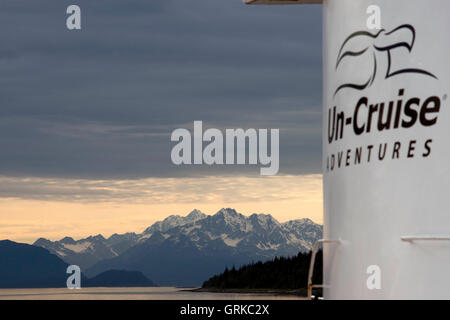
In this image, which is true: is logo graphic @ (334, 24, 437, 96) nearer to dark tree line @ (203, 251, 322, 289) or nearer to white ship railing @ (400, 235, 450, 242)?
white ship railing @ (400, 235, 450, 242)

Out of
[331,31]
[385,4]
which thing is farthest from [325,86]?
[385,4]

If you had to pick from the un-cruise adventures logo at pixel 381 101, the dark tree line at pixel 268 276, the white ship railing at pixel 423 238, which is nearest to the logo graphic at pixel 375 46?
the un-cruise adventures logo at pixel 381 101

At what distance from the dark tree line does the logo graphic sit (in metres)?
88.9

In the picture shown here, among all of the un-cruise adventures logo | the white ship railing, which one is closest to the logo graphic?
the un-cruise adventures logo

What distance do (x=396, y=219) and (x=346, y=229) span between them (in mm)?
1391

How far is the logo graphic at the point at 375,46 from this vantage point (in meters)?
15.6

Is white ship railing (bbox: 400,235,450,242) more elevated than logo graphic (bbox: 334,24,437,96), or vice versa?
logo graphic (bbox: 334,24,437,96)

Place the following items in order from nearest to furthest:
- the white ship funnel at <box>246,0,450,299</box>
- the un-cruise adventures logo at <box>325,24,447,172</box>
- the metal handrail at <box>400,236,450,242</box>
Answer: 1. the metal handrail at <box>400,236,450,242</box>
2. the white ship funnel at <box>246,0,450,299</box>
3. the un-cruise adventures logo at <box>325,24,447,172</box>

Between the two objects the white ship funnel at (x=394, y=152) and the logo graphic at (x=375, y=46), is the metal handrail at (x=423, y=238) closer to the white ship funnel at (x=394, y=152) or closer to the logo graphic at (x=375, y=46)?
the white ship funnel at (x=394, y=152)

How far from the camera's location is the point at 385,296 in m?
15.7

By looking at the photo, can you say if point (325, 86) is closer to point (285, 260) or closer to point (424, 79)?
point (424, 79)

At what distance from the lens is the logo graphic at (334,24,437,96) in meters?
15.6

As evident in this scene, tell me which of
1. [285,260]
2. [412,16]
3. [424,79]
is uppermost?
[412,16]

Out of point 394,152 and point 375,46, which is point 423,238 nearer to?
point 394,152
